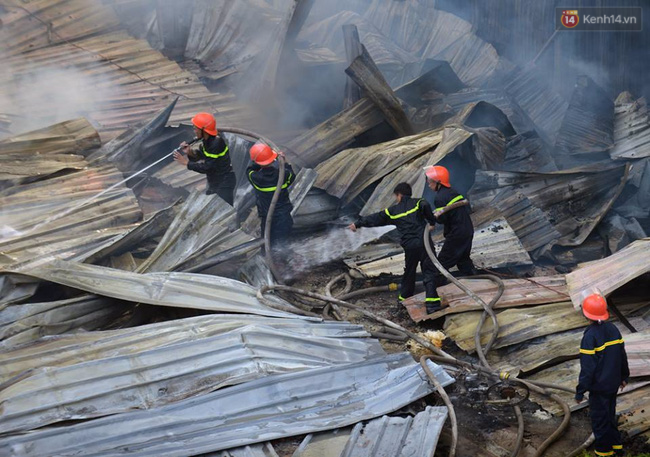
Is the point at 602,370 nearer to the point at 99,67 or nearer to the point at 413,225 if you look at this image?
the point at 413,225

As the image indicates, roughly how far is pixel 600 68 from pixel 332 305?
11.1 metres

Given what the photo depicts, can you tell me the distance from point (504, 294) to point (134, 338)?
433cm

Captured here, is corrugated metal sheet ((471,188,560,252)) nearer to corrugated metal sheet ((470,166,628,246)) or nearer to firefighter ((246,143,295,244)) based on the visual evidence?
corrugated metal sheet ((470,166,628,246))

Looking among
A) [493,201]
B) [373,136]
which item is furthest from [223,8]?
[493,201]

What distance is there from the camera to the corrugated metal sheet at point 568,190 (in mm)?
10742

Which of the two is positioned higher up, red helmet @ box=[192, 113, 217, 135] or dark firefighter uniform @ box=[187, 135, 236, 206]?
red helmet @ box=[192, 113, 217, 135]

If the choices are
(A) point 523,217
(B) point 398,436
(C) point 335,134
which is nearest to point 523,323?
(B) point 398,436

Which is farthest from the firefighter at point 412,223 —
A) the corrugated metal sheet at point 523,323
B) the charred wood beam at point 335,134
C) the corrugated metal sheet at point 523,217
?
the charred wood beam at point 335,134

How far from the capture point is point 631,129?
1345cm

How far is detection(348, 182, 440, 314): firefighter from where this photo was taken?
811 centimetres

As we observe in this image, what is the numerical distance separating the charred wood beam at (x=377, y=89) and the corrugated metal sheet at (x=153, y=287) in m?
5.35

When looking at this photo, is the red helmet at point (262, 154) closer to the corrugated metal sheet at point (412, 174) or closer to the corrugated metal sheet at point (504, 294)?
the corrugated metal sheet at point (412, 174)

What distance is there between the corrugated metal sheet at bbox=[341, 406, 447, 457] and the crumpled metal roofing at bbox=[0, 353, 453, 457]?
0.51 feet

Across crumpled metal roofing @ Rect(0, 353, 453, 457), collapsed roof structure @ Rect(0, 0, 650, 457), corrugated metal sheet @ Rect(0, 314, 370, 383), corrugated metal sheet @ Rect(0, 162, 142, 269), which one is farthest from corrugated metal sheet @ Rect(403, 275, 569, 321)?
corrugated metal sheet @ Rect(0, 162, 142, 269)
